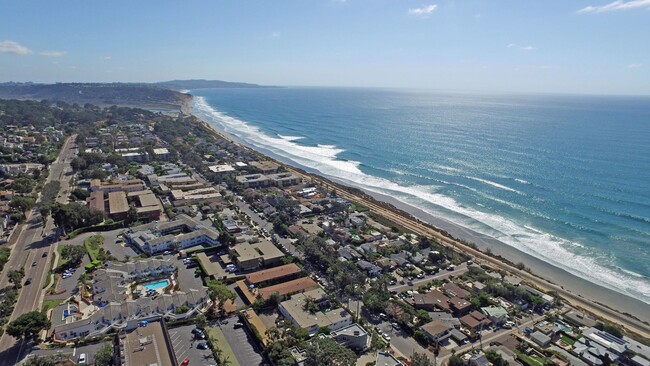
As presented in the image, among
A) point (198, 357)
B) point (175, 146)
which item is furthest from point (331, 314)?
point (175, 146)

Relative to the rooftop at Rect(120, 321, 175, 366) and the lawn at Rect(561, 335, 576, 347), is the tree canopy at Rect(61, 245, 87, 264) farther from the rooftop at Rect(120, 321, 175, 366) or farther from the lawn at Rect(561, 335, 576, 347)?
the lawn at Rect(561, 335, 576, 347)

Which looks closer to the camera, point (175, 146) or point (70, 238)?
point (70, 238)

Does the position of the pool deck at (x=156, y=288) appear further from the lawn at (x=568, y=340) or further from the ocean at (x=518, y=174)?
the ocean at (x=518, y=174)

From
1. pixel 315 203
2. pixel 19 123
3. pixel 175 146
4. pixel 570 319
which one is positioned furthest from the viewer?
pixel 19 123

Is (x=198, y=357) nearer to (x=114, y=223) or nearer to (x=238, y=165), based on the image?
(x=114, y=223)

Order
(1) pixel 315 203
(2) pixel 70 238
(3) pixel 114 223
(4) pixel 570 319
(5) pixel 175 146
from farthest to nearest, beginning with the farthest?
(5) pixel 175 146 → (1) pixel 315 203 → (3) pixel 114 223 → (2) pixel 70 238 → (4) pixel 570 319

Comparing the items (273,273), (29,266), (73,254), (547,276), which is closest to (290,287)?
(273,273)

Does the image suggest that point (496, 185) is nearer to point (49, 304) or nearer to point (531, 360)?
point (531, 360)
